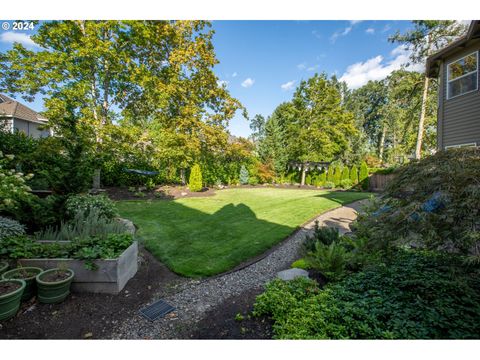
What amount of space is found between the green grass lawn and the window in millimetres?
5698

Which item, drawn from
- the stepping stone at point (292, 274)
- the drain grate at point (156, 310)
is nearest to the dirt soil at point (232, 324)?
the drain grate at point (156, 310)

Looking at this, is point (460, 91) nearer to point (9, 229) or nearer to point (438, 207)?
point (438, 207)

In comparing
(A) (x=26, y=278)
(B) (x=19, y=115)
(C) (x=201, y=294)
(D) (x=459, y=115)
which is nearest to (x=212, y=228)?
(C) (x=201, y=294)

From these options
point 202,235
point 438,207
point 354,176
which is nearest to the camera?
point 438,207

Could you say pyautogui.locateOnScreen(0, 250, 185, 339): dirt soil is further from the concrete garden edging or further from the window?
the window

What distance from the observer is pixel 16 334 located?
243cm

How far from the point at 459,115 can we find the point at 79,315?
36.4 ft

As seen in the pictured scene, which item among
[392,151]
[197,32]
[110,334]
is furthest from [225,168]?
[392,151]

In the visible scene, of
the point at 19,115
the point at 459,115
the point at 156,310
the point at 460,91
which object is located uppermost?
the point at 19,115

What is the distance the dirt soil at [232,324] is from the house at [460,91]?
7.73m

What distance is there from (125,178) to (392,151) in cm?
3077

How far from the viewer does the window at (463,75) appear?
6980mm

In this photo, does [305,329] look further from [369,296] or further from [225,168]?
[225,168]

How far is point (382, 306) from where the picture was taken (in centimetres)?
256
